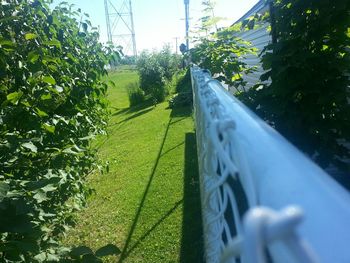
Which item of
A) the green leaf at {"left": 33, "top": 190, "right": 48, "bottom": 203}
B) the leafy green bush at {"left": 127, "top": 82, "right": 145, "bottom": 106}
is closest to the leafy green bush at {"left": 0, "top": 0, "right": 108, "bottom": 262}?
the green leaf at {"left": 33, "top": 190, "right": 48, "bottom": 203}

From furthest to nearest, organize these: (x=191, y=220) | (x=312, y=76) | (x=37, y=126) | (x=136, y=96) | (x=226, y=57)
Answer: (x=136, y=96)
(x=226, y=57)
(x=191, y=220)
(x=312, y=76)
(x=37, y=126)

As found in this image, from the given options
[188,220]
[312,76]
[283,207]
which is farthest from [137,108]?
[283,207]

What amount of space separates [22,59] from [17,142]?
914 mm

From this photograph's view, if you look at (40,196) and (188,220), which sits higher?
(40,196)

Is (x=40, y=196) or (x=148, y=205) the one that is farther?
(x=148, y=205)

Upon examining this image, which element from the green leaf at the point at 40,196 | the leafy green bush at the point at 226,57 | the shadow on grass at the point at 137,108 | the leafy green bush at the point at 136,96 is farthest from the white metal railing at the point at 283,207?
the leafy green bush at the point at 136,96

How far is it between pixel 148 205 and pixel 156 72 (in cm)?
1426

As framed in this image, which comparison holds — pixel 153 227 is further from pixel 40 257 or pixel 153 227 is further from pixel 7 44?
pixel 7 44

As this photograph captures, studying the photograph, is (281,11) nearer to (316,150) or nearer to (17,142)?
(316,150)

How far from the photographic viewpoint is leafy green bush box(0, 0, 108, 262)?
1783 mm

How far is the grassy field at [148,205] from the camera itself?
3885 millimetres

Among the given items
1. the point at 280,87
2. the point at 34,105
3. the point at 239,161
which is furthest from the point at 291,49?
the point at 239,161

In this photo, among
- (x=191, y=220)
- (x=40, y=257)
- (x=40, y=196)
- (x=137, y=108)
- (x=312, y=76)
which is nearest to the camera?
(x=40, y=196)

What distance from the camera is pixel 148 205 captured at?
5016 millimetres
